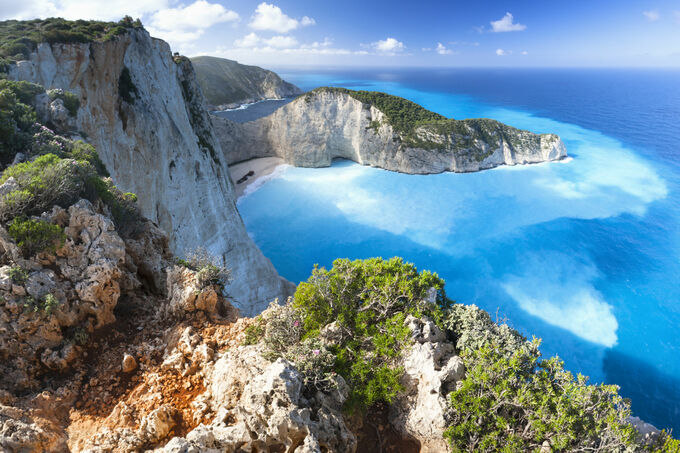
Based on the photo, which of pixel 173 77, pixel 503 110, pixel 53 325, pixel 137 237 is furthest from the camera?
pixel 503 110

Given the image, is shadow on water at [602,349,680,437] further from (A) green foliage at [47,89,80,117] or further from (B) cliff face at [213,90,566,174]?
(B) cliff face at [213,90,566,174]

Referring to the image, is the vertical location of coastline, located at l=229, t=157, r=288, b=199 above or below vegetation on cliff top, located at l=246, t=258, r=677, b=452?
below

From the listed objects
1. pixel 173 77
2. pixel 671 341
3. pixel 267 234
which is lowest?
pixel 671 341

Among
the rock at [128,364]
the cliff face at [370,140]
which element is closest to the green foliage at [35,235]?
the rock at [128,364]

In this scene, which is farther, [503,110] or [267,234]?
[503,110]

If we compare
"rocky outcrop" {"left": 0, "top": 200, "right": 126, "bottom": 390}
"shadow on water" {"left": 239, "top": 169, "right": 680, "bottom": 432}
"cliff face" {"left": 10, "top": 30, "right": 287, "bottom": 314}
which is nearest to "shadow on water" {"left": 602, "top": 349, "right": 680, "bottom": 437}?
"shadow on water" {"left": 239, "top": 169, "right": 680, "bottom": 432}

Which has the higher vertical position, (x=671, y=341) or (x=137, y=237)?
(x=137, y=237)

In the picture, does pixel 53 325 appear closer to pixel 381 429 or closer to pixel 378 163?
pixel 381 429

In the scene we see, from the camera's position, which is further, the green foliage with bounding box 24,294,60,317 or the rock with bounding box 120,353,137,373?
the rock with bounding box 120,353,137,373

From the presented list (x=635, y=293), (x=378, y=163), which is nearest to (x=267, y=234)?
(x=378, y=163)
